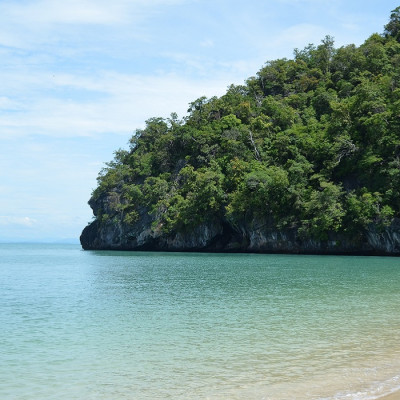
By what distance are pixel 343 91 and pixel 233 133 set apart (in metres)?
13.0

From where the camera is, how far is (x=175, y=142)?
5616 cm

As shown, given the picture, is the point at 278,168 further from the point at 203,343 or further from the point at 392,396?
the point at 392,396

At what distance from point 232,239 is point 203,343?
40.4 meters

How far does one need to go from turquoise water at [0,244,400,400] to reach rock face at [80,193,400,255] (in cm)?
2009

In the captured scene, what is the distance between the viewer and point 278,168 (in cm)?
4219

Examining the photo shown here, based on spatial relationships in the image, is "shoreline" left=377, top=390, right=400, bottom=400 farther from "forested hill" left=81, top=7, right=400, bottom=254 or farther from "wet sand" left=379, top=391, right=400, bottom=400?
"forested hill" left=81, top=7, right=400, bottom=254

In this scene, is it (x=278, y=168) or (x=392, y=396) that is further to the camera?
(x=278, y=168)

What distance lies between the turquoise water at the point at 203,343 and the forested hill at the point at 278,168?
21075mm

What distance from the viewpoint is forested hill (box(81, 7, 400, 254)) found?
36.6 meters

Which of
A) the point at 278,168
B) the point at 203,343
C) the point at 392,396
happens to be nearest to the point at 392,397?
the point at 392,396

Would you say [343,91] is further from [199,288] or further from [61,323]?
[61,323]

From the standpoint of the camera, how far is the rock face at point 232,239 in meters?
36.0

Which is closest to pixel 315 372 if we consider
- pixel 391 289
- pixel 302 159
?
pixel 391 289

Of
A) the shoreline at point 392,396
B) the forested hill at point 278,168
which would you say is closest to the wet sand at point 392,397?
the shoreline at point 392,396
